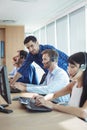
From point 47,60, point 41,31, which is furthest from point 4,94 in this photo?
point 41,31

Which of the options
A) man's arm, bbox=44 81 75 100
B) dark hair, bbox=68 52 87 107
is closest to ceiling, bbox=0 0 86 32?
man's arm, bbox=44 81 75 100

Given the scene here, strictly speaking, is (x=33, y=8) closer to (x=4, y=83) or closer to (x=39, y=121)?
(x=4, y=83)

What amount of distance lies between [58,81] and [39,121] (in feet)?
3.20

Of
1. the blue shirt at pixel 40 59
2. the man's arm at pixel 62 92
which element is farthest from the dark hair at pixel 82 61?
the blue shirt at pixel 40 59

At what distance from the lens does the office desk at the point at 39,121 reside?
4.63 ft

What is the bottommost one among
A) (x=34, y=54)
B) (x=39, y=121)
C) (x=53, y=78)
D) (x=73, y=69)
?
(x=39, y=121)

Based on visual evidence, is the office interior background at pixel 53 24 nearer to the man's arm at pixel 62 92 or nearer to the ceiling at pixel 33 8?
the ceiling at pixel 33 8

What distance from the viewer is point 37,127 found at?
1.42m

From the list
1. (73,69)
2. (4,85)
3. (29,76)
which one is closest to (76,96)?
(73,69)

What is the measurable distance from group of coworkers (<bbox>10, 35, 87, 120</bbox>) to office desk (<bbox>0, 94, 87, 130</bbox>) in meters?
0.13

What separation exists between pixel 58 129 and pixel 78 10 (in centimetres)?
416

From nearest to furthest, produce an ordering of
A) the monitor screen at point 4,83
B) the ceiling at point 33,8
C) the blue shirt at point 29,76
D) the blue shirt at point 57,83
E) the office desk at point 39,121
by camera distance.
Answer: the office desk at point 39,121, the monitor screen at point 4,83, the blue shirt at point 57,83, the blue shirt at point 29,76, the ceiling at point 33,8

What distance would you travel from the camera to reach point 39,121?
1540 mm

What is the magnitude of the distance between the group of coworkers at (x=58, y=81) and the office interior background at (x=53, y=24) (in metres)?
1.50
